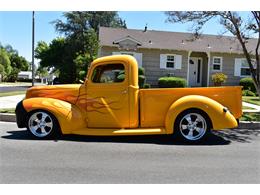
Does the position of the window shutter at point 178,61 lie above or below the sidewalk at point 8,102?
above

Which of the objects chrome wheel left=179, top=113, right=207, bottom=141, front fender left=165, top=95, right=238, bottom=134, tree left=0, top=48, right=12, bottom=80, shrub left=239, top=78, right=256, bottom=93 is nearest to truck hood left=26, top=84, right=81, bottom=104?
front fender left=165, top=95, right=238, bottom=134

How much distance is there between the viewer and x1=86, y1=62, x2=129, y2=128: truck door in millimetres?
8242

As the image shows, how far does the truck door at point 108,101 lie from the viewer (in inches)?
324

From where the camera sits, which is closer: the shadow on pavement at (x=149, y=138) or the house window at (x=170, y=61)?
the shadow on pavement at (x=149, y=138)

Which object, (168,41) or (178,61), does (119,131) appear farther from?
(168,41)

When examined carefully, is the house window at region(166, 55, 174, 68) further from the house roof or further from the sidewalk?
the sidewalk

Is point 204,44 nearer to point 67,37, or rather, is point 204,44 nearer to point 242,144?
point 242,144

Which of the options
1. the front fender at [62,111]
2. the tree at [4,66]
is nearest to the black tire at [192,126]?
the front fender at [62,111]

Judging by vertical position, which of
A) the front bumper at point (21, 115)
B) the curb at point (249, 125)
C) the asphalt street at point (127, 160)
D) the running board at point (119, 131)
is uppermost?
the front bumper at point (21, 115)

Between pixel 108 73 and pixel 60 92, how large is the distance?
124 cm

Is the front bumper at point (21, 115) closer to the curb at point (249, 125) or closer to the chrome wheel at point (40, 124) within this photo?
the chrome wheel at point (40, 124)

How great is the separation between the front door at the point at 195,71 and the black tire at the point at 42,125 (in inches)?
881

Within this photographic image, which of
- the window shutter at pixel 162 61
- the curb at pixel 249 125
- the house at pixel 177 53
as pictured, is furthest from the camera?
the window shutter at pixel 162 61

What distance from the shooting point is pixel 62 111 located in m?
8.05
